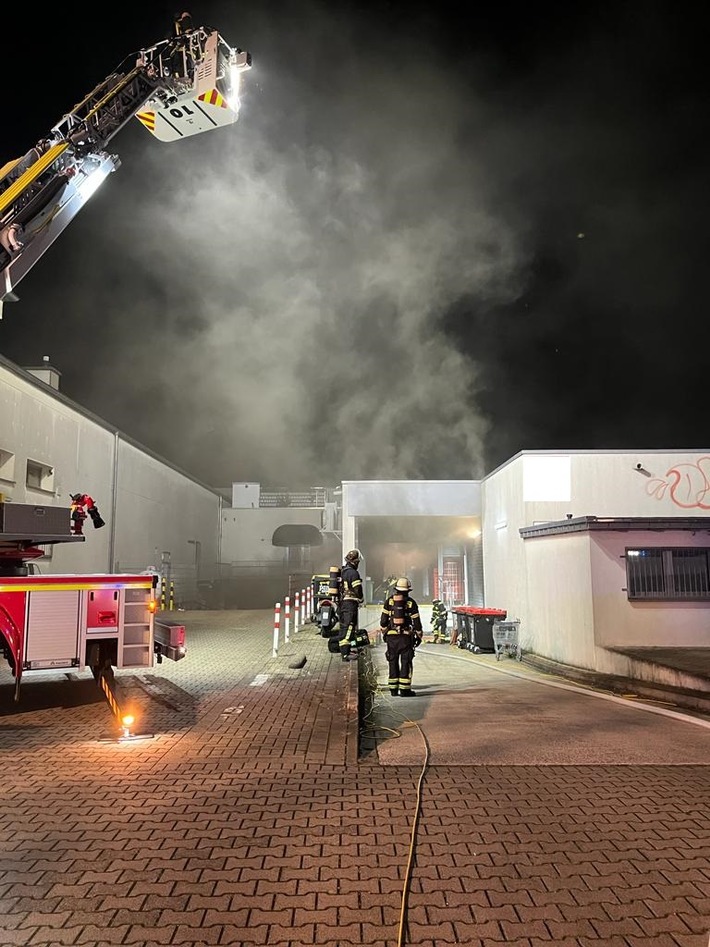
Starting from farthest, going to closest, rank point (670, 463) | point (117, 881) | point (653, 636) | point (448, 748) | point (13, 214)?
point (670, 463) → point (653, 636) → point (13, 214) → point (448, 748) → point (117, 881)

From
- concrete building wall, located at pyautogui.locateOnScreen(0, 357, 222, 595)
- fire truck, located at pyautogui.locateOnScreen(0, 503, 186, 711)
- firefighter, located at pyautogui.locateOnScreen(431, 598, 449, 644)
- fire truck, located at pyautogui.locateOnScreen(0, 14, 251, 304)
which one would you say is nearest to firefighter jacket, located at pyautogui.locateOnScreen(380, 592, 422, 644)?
fire truck, located at pyautogui.locateOnScreen(0, 503, 186, 711)

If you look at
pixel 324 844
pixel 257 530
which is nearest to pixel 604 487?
pixel 324 844

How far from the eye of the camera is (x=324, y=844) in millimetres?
3391

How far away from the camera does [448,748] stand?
5555mm

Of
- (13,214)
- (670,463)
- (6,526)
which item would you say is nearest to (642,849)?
(6,526)

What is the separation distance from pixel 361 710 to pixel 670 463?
1040cm

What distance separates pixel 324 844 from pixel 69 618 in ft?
11.9

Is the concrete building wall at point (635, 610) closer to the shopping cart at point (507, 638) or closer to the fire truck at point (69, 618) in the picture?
the shopping cart at point (507, 638)

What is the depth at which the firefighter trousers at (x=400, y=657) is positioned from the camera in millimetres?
8125

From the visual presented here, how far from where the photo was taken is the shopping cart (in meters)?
14.1

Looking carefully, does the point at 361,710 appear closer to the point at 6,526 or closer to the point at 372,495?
the point at 6,526

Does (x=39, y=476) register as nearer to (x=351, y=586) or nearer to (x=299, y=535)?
(x=351, y=586)

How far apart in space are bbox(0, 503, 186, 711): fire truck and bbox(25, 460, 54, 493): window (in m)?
9.07

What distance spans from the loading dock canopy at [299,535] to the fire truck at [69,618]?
24.5 m
